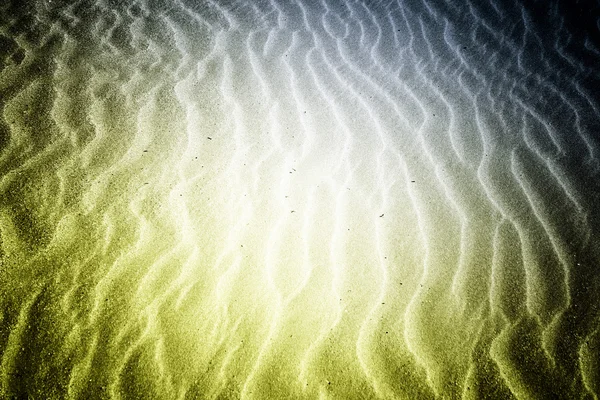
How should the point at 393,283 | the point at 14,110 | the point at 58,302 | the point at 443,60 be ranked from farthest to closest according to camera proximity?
1. the point at 443,60
2. the point at 14,110
3. the point at 393,283
4. the point at 58,302

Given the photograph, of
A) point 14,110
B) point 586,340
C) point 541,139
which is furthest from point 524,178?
point 14,110

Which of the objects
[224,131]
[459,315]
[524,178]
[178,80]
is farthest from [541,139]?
[178,80]

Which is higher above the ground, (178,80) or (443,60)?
(178,80)

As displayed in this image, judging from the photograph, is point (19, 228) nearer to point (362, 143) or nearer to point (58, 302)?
point (58, 302)

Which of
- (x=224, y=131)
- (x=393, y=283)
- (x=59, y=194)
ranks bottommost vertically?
(x=393, y=283)

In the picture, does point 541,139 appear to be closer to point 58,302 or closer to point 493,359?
point 493,359

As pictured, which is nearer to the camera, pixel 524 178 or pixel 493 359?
pixel 493 359

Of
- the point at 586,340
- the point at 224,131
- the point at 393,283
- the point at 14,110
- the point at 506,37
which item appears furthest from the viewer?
the point at 506,37
